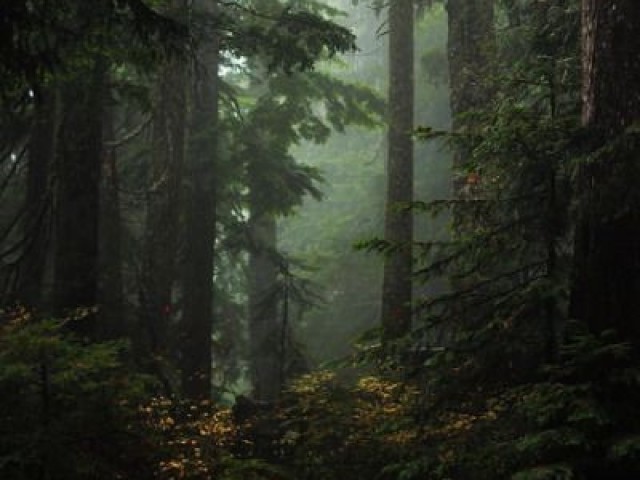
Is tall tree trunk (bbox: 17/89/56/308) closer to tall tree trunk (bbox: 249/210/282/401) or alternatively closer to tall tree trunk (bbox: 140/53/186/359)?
tall tree trunk (bbox: 140/53/186/359)

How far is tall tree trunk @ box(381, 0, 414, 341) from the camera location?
1294cm

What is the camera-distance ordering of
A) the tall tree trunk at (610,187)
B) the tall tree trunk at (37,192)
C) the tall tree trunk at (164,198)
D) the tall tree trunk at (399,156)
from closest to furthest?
1. the tall tree trunk at (610,187)
2. the tall tree trunk at (37,192)
3. the tall tree trunk at (164,198)
4. the tall tree trunk at (399,156)

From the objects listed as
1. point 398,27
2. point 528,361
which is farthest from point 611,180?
point 398,27

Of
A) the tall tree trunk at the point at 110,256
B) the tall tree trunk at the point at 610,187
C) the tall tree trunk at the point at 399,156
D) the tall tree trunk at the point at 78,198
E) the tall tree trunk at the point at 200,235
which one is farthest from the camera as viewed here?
the tall tree trunk at the point at 200,235

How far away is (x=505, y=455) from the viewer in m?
5.42

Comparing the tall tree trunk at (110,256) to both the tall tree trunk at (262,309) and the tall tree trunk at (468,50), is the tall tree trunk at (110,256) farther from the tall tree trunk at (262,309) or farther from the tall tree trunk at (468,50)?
the tall tree trunk at (468,50)

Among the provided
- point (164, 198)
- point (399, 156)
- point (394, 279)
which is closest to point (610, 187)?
point (394, 279)

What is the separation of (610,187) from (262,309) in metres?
15.4

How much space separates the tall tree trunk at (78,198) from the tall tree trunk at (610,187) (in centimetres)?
551

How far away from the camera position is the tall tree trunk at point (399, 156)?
42.4 ft

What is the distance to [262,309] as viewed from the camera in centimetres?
2041

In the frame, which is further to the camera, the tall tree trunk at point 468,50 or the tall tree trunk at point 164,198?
the tall tree trunk at point 164,198

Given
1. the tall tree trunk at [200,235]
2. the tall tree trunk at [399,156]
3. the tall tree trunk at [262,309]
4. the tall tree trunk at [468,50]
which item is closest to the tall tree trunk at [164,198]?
the tall tree trunk at [200,235]

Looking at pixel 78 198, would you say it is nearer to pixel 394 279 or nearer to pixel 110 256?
pixel 110 256
